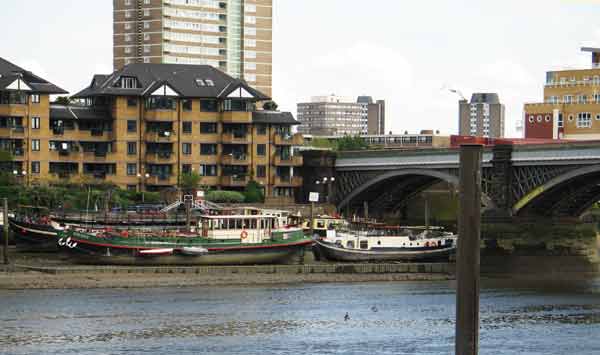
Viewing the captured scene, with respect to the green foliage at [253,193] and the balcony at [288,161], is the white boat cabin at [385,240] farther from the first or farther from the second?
the balcony at [288,161]

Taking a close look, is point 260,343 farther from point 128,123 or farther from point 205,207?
Answer: point 128,123

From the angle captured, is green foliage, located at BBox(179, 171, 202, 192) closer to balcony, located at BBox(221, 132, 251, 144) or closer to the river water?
balcony, located at BBox(221, 132, 251, 144)

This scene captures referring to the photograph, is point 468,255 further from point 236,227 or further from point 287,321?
point 236,227

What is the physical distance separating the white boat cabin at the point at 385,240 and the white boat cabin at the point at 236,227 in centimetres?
856

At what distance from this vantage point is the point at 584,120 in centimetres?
15312

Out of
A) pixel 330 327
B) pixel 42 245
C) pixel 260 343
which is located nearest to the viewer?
pixel 260 343

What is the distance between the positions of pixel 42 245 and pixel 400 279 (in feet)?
95.9

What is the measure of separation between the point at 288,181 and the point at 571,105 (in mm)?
37989

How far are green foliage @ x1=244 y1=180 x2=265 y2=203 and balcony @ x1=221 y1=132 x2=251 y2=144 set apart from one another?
439 centimetres

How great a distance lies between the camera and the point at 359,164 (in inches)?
5202

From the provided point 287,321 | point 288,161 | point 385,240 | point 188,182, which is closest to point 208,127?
point 188,182

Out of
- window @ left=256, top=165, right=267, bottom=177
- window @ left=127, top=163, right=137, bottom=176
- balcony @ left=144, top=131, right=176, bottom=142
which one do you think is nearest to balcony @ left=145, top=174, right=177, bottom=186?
window @ left=127, top=163, right=137, bottom=176

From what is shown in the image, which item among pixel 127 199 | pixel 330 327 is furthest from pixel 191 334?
pixel 127 199

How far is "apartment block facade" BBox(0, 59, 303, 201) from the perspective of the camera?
128625mm
